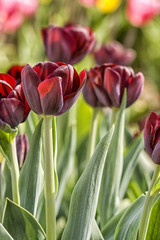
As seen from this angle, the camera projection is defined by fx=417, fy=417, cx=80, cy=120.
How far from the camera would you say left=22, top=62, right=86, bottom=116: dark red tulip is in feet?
1.52

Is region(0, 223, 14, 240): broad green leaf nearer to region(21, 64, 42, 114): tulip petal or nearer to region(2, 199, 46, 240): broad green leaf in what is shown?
region(2, 199, 46, 240): broad green leaf

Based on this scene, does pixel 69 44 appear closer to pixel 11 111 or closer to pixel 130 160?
pixel 130 160

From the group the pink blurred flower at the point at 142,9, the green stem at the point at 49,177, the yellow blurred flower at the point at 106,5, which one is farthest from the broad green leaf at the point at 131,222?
the yellow blurred flower at the point at 106,5

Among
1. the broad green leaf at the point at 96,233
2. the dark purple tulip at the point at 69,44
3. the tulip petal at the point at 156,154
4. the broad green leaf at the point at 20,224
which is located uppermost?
the dark purple tulip at the point at 69,44

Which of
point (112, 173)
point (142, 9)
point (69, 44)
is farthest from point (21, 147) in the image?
point (142, 9)

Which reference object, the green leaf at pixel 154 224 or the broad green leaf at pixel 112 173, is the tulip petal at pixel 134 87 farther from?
the green leaf at pixel 154 224

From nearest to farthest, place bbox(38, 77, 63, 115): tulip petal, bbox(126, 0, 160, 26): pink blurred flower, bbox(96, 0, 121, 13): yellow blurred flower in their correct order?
bbox(38, 77, 63, 115): tulip petal
bbox(126, 0, 160, 26): pink blurred flower
bbox(96, 0, 121, 13): yellow blurred flower

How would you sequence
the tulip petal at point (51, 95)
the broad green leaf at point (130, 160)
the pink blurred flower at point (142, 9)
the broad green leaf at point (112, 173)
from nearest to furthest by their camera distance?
the tulip petal at point (51, 95), the broad green leaf at point (112, 173), the broad green leaf at point (130, 160), the pink blurred flower at point (142, 9)

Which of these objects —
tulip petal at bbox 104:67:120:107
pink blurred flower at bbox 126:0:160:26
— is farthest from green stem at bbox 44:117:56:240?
pink blurred flower at bbox 126:0:160:26

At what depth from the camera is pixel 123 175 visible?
0.79m

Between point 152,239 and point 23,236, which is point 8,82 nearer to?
point 23,236

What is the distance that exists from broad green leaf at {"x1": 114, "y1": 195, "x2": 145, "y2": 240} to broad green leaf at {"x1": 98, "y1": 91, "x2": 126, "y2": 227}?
0.11m

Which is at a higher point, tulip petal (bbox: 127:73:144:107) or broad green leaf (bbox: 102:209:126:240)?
tulip petal (bbox: 127:73:144:107)

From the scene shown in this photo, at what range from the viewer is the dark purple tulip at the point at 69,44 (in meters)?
0.85
